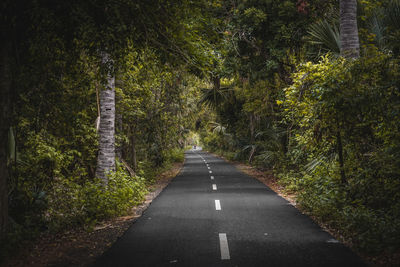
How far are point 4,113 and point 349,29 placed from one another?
8557 mm

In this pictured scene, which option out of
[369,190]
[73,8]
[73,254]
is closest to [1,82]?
[73,8]

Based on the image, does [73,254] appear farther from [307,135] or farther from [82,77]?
[307,135]

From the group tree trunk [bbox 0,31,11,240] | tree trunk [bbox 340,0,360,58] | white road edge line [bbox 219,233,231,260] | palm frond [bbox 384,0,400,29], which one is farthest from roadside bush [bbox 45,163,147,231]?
palm frond [bbox 384,0,400,29]

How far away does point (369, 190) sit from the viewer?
23.8 feet

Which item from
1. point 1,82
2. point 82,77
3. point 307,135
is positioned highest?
point 82,77

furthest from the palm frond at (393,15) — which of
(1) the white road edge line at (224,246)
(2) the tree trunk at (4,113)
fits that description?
(2) the tree trunk at (4,113)

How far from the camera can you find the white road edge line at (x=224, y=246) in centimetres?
527

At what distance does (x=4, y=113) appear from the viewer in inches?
219

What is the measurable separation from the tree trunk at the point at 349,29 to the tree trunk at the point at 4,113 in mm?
7751

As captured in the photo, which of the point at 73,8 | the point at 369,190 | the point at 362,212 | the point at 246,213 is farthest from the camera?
the point at 246,213

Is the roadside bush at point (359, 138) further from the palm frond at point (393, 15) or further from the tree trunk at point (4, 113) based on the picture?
the tree trunk at point (4, 113)

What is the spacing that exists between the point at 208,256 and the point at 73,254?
2.37 metres

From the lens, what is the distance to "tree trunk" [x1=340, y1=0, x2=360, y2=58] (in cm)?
905

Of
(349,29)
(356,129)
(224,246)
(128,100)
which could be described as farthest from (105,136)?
(349,29)
